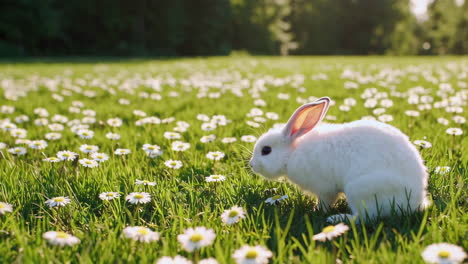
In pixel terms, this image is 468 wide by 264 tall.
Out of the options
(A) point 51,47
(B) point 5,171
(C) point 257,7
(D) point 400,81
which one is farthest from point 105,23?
(B) point 5,171

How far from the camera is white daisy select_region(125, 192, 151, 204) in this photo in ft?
7.58

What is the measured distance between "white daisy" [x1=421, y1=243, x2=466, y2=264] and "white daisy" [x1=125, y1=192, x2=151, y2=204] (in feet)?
Result: 4.60

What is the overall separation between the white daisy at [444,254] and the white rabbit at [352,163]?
1.71 ft

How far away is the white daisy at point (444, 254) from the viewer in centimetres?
145

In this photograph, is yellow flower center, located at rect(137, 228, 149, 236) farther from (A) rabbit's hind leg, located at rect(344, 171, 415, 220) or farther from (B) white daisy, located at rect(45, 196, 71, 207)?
(A) rabbit's hind leg, located at rect(344, 171, 415, 220)

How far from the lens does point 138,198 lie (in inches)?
93.0

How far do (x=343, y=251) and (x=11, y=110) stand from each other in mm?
4916

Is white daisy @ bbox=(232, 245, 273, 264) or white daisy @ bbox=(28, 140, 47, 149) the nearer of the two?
white daisy @ bbox=(232, 245, 273, 264)

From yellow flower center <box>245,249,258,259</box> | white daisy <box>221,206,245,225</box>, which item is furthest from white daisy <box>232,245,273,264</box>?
white daisy <box>221,206,245,225</box>

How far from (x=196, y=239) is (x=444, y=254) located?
0.92 meters

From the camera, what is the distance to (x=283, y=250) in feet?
6.12

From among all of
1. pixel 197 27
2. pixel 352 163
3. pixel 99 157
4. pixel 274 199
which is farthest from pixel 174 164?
pixel 197 27

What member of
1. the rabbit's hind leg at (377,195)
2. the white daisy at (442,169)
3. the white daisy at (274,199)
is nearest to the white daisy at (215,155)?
the white daisy at (274,199)

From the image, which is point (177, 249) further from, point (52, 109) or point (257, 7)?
point (257, 7)
